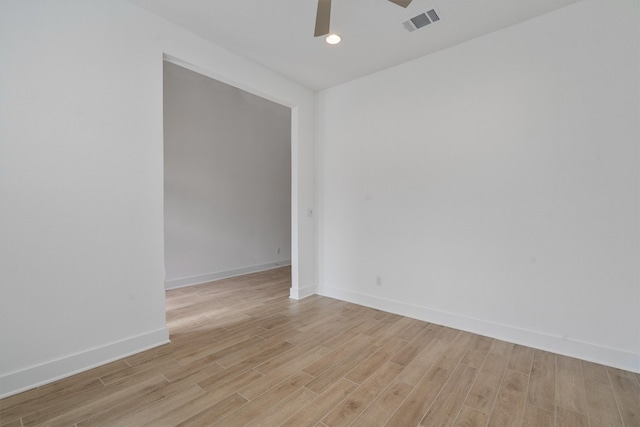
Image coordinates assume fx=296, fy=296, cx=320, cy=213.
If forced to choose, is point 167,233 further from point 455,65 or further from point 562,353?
point 562,353

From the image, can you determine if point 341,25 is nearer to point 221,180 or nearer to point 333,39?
point 333,39

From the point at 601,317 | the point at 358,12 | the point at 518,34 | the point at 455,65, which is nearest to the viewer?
the point at 601,317

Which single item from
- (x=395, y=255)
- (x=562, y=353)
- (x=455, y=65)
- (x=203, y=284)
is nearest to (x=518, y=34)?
(x=455, y=65)

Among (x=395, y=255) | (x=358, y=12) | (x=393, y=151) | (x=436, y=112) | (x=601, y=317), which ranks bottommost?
(x=601, y=317)

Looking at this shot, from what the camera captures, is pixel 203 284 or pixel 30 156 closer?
pixel 30 156

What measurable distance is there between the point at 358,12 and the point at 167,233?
3.77 m

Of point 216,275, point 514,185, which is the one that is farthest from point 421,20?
point 216,275

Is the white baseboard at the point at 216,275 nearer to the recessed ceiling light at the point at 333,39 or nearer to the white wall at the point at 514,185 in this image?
the white wall at the point at 514,185

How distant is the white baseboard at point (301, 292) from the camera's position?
387 cm

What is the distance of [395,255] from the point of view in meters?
3.38

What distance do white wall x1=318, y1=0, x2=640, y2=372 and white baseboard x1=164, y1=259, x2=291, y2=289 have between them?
2.38 meters

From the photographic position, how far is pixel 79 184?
2.12m

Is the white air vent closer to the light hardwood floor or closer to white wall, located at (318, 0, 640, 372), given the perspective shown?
white wall, located at (318, 0, 640, 372)

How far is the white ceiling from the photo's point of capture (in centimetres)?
234
